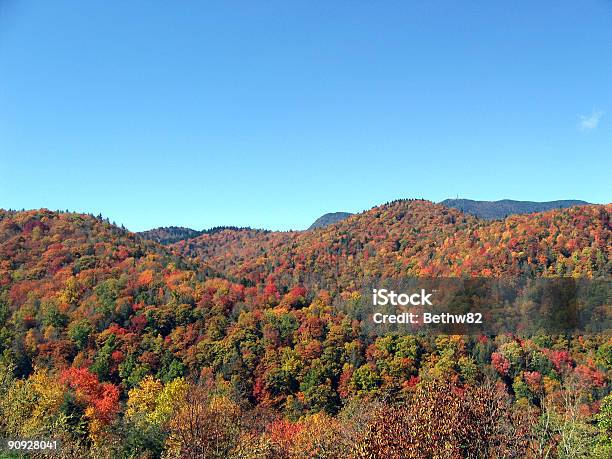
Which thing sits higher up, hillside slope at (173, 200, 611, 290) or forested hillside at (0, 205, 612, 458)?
hillside slope at (173, 200, 611, 290)

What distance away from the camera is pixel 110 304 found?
66812 mm

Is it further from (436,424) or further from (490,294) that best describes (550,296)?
(436,424)

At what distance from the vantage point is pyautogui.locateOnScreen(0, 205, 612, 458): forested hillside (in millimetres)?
19422

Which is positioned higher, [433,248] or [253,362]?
[433,248]

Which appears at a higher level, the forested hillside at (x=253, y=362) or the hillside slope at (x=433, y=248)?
the hillside slope at (x=433, y=248)

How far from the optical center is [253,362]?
195ft

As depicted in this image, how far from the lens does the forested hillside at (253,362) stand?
19422mm

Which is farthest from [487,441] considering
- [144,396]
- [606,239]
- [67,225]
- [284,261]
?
[284,261]

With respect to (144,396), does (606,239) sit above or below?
above

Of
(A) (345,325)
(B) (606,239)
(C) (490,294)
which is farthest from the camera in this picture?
(B) (606,239)

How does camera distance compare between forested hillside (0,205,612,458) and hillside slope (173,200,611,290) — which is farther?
hillside slope (173,200,611,290)

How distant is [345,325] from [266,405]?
16.8 metres

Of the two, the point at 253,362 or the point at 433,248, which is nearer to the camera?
the point at 253,362

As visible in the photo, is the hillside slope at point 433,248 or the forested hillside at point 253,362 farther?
the hillside slope at point 433,248
